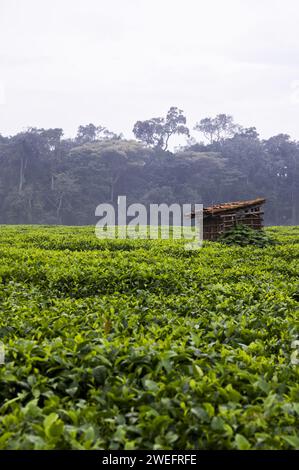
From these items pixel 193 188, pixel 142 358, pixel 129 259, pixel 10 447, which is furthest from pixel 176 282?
pixel 193 188

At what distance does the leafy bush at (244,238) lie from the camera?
12.9 m

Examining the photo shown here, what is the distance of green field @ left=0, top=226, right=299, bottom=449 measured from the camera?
7.97 feet

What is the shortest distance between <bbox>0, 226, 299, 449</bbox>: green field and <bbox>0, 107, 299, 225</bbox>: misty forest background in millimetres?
46923

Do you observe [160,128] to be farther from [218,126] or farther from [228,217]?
[228,217]

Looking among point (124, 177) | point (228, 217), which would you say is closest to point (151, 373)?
point (228, 217)

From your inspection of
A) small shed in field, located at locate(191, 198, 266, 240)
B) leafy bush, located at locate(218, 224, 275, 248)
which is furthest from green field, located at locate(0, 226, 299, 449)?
small shed in field, located at locate(191, 198, 266, 240)

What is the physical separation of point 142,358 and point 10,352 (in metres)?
1.00

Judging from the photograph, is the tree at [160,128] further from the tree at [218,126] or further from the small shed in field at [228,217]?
the small shed in field at [228,217]

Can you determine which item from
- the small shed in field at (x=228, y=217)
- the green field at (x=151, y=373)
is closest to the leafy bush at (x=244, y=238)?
the small shed in field at (x=228, y=217)

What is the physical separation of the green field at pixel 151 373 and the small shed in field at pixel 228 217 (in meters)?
8.82

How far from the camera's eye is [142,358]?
128 inches

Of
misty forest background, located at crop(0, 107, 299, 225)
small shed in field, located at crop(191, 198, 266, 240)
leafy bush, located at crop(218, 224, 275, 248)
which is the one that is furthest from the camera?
misty forest background, located at crop(0, 107, 299, 225)

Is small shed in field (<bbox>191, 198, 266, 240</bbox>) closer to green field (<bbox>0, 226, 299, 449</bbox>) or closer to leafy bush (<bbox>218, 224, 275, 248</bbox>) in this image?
leafy bush (<bbox>218, 224, 275, 248</bbox>)

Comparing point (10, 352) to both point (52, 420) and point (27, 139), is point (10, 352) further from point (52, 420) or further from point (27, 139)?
point (27, 139)
